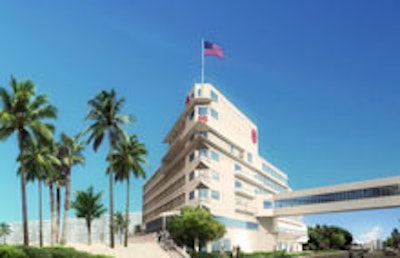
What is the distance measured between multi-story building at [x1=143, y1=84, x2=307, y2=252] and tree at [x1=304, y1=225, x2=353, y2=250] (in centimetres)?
4491

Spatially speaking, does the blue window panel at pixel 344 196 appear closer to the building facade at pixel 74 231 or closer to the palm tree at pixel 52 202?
the palm tree at pixel 52 202

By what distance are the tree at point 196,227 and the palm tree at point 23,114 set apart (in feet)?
63.5

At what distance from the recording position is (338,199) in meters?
77.9

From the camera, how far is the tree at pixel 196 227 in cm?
5622

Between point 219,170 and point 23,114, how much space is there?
118 ft

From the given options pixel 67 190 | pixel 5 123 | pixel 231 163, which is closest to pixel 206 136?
pixel 231 163

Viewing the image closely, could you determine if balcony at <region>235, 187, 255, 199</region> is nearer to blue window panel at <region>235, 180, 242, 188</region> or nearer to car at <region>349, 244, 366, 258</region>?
blue window panel at <region>235, 180, 242, 188</region>

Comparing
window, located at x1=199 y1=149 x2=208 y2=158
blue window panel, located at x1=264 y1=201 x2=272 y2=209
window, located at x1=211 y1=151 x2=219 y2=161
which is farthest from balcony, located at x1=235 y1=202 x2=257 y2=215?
window, located at x1=199 y1=149 x2=208 y2=158

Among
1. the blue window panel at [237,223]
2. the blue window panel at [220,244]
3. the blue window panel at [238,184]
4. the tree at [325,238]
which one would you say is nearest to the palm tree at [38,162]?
the blue window panel at [220,244]

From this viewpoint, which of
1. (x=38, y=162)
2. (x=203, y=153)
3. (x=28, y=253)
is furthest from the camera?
(x=203, y=153)

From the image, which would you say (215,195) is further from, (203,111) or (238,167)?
(238,167)

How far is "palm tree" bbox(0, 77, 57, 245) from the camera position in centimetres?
4419

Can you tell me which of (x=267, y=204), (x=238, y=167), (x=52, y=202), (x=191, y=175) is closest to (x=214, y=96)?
(x=191, y=175)

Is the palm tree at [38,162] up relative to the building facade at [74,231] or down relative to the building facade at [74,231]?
up
